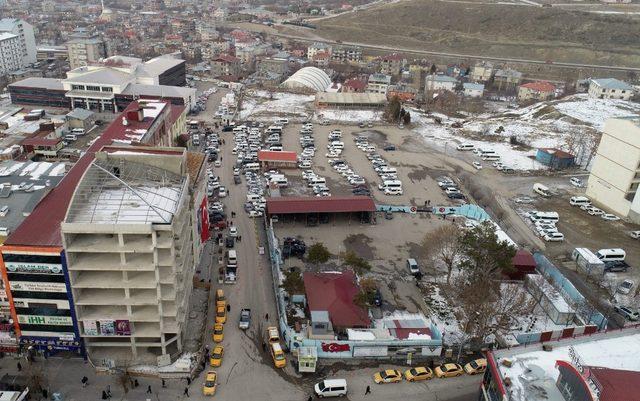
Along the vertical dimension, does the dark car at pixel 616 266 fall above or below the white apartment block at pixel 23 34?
below

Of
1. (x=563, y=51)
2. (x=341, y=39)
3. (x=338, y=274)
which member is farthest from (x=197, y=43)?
(x=338, y=274)

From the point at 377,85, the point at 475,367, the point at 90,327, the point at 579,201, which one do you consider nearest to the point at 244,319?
the point at 90,327

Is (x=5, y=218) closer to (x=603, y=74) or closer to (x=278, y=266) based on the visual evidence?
(x=278, y=266)

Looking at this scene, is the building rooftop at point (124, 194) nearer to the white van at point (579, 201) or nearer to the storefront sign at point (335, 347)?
the storefront sign at point (335, 347)

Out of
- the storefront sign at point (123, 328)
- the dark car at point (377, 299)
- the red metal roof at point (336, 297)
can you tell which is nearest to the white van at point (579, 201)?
the dark car at point (377, 299)

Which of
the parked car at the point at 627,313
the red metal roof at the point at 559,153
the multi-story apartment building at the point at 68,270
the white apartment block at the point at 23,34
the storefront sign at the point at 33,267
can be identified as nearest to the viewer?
the multi-story apartment building at the point at 68,270
